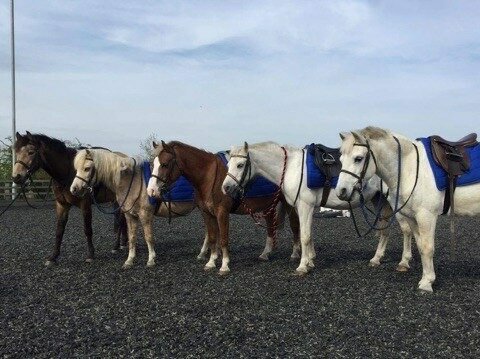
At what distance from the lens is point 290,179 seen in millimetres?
7320

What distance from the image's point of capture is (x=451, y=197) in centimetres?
604

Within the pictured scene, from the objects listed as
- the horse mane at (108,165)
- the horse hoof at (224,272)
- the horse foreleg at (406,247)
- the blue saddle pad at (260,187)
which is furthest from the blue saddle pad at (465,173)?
the horse mane at (108,165)

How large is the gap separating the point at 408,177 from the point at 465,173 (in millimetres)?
846

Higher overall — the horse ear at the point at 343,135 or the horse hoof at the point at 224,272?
the horse ear at the point at 343,135

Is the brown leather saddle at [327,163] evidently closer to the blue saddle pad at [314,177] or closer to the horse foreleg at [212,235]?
the blue saddle pad at [314,177]

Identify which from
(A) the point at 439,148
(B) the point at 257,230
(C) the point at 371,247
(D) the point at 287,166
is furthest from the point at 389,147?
(B) the point at 257,230

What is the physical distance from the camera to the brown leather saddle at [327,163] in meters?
7.14

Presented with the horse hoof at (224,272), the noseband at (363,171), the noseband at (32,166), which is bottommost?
the horse hoof at (224,272)

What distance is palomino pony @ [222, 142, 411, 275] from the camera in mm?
7043

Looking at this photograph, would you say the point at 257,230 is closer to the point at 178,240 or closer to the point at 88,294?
the point at 178,240

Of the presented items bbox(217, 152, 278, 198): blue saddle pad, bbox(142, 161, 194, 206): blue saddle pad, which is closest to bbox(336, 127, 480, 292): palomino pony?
bbox(217, 152, 278, 198): blue saddle pad

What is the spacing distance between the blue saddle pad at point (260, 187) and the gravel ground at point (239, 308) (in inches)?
53.0

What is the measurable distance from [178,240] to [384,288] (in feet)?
21.0

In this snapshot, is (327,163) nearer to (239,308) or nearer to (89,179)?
(239,308)
